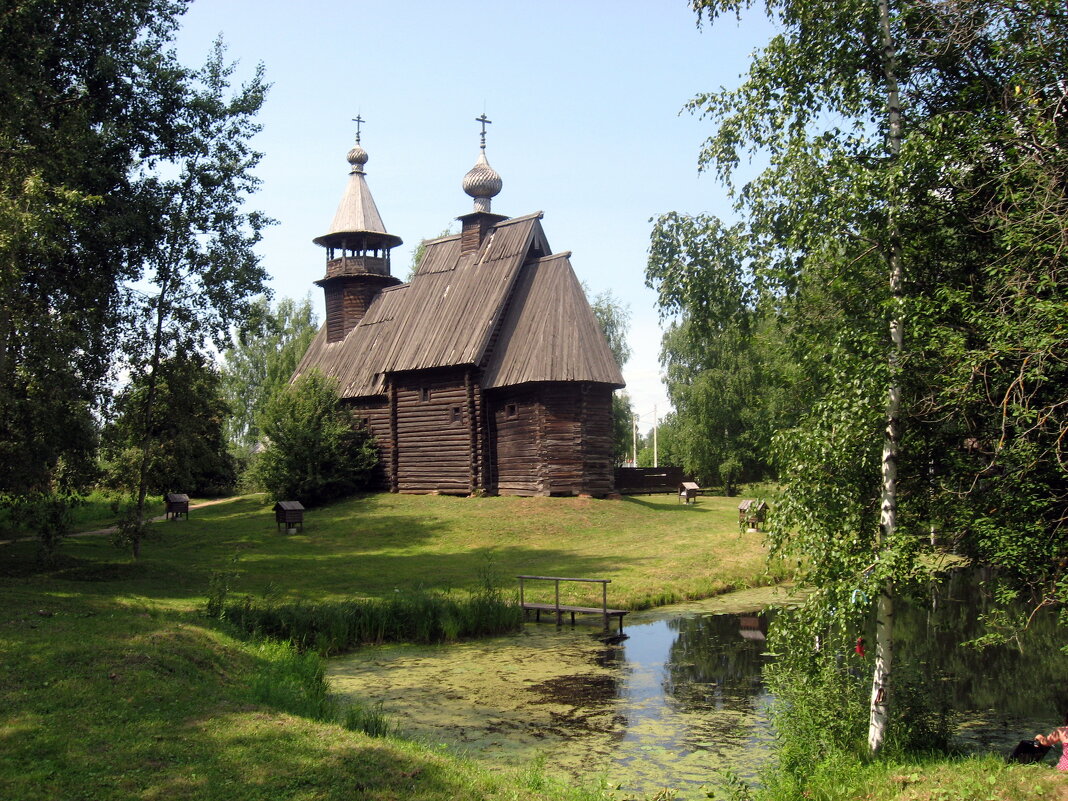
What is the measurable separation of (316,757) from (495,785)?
1.58 meters

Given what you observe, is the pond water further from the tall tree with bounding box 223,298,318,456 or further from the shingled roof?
the tall tree with bounding box 223,298,318,456

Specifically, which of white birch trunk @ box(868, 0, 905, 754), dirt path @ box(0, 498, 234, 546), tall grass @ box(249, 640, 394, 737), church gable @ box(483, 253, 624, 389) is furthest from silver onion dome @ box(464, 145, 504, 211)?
white birch trunk @ box(868, 0, 905, 754)

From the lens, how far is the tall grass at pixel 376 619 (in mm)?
14680

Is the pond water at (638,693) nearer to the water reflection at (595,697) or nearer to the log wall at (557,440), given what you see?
the water reflection at (595,697)

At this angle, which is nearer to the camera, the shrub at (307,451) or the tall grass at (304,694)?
the tall grass at (304,694)

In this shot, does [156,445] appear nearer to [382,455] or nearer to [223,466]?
[382,455]

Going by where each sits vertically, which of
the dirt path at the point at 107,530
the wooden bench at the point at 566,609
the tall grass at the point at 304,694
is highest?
the dirt path at the point at 107,530

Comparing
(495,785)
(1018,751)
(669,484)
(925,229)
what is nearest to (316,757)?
(495,785)

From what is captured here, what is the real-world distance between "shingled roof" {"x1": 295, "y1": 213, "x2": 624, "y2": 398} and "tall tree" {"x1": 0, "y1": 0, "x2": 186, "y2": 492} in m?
14.3

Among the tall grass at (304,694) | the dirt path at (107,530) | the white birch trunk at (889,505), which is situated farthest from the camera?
the dirt path at (107,530)

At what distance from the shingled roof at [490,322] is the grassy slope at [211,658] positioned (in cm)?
698

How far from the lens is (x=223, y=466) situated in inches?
1817

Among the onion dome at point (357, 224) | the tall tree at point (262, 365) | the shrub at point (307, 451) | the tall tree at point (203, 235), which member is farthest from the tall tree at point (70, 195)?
the tall tree at point (262, 365)

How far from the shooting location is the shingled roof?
105 feet
